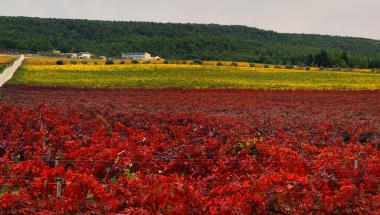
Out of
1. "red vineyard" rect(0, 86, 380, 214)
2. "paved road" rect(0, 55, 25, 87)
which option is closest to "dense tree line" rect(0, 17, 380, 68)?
"paved road" rect(0, 55, 25, 87)

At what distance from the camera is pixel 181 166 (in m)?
12.6

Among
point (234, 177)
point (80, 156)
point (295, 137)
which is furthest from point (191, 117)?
point (234, 177)

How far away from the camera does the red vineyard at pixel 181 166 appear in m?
8.55

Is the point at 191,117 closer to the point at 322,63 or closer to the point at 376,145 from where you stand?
the point at 376,145

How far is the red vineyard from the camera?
8547mm

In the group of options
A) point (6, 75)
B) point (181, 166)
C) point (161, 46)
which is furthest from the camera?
point (161, 46)

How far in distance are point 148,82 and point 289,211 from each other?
5482 cm

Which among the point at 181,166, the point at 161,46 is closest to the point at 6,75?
the point at 181,166

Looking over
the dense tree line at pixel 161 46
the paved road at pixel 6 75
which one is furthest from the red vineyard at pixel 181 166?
the dense tree line at pixel 161 46

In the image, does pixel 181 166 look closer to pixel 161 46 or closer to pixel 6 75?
pixel 6 75

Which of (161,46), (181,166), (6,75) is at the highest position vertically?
(181,166)

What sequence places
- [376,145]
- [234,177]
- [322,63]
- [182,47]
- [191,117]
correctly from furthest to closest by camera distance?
[182,47] → [322,63] → [191,117] → [376,145] → [234,177]

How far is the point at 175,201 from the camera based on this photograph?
8625 mm

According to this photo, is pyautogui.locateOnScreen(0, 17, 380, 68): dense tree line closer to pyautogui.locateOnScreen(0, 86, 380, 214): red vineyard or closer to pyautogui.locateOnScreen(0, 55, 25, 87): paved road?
pyautogui.locateOnScreen(0, 55, 25, 87): paved road
